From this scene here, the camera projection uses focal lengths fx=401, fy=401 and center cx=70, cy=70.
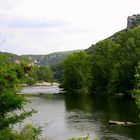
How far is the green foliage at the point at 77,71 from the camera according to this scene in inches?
5846

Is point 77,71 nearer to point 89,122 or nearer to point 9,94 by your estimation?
point 89,122

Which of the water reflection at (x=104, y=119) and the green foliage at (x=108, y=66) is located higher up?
the green foliage at (x=108, y=66)

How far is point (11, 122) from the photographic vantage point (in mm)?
13703

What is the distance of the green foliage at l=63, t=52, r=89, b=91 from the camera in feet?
487

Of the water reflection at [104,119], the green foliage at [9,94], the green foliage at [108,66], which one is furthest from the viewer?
the green foliage at [108,66]

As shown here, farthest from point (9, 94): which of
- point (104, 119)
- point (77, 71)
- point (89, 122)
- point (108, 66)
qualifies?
point (77, 71)

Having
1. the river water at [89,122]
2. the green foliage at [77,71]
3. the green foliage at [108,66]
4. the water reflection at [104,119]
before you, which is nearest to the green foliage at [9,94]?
the river water at [89,122]

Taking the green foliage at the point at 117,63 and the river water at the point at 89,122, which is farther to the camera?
the green foliage at the point at 117,63

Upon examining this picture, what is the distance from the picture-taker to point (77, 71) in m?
150

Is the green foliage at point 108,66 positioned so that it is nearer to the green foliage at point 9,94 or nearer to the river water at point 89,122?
the river water at point 89,122

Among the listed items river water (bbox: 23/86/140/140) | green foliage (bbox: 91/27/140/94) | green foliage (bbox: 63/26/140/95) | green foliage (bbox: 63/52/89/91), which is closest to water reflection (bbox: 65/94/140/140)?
river water (bbox: 23/86/140/140)

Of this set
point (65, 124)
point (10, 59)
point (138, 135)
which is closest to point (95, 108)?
point (65, 124)

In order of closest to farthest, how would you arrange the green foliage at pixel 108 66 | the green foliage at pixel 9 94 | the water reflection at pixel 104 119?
the green foliage at pixel 9 94 < the water reflection at pixel 104 119 < the green foliage at pixel 108 66

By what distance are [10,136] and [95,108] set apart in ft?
226
